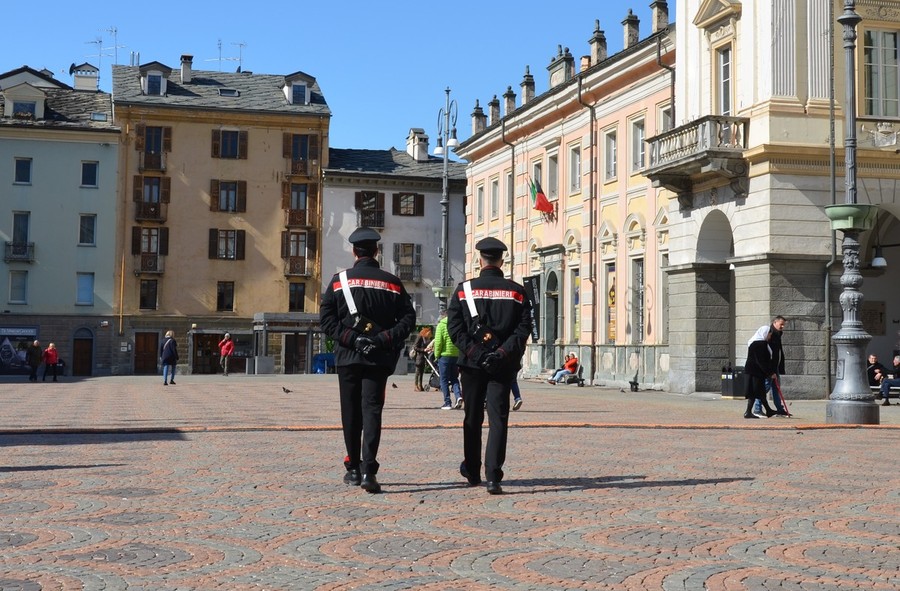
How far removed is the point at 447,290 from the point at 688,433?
85.4ft

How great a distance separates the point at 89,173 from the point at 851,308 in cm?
5174

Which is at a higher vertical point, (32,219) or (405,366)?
(32,219)

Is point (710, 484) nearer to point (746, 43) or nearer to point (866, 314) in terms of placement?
point (746, 43)

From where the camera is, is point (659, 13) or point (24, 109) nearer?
point (659, 13)

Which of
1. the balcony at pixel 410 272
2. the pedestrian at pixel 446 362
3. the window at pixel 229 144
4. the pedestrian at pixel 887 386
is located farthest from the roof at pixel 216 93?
the pedestrian at pixel 446 362

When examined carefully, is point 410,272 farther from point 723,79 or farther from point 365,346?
point 365,346

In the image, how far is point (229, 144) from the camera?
65938mm

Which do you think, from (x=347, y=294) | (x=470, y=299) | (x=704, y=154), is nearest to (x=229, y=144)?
(x=704, y=154)

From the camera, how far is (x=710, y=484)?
1016 cm

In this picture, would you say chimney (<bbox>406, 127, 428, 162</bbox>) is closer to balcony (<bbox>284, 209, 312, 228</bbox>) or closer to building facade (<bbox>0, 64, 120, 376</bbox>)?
balcony (<bbox>284, 209, 312, 228</bbox>)

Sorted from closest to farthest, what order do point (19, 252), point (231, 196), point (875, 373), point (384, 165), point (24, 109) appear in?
point (875, 373), point (19, 252), point (24, 109), point (231, 196), point (384, 165)

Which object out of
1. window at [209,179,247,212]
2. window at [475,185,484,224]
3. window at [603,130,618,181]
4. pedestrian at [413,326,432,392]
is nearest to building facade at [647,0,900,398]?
pedestrian at [413,326,432,392]

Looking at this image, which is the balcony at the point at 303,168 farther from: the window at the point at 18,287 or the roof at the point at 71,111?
the window at the point at 18,287

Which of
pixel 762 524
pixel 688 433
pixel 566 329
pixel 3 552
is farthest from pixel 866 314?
pixel 3 552
